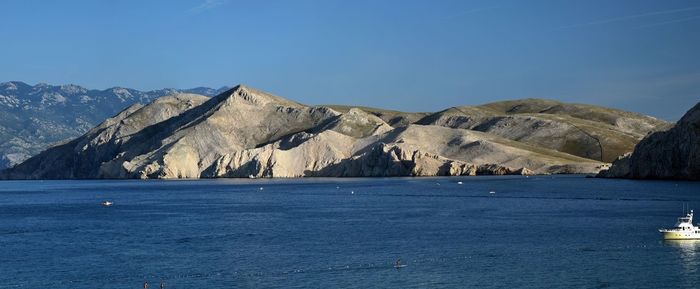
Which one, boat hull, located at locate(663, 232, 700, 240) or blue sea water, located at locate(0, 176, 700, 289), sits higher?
boat hull, located at locate(663, 232, 700, 240)

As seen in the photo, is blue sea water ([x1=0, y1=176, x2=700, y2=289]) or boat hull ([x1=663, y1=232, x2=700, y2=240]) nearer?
blue sea water ([x1=0, y1=176, x2=700, y2=289])

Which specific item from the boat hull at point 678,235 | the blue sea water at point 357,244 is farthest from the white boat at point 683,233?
the blue sea water at point 357,244

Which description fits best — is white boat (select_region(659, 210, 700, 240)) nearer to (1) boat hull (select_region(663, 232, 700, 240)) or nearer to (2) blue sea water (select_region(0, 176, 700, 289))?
(1) boat hull (select_region(663, 232, 700, 240))

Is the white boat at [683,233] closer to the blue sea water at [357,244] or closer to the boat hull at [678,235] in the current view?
the boat hull at [678,235]

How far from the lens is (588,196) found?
6344 inches

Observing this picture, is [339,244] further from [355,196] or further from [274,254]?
[355,196]

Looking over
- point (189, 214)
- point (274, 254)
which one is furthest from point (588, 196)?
point (274, 254)

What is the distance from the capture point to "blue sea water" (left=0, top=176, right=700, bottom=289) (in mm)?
70312

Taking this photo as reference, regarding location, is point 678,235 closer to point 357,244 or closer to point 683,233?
point 683,233

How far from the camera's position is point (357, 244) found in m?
90.6

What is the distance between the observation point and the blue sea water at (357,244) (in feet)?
231

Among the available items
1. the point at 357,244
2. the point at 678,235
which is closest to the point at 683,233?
the point at 678,235

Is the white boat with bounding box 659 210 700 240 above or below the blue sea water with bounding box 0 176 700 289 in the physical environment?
above

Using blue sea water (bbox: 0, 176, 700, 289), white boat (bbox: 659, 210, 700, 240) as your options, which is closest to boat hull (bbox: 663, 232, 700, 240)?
white boat (bbox: 659, 210, 700, 240)
